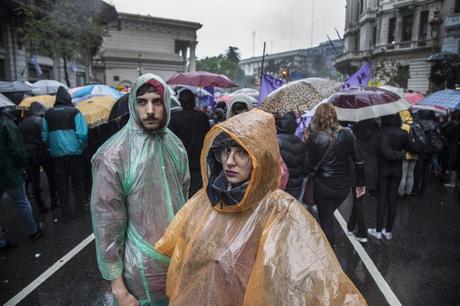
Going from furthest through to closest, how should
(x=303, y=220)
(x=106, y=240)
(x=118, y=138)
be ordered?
(x=118, y=138) → (x=106, y=240) → (x=303, y=220)

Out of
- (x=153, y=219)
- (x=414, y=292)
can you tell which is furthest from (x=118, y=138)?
(x=414, y=292)

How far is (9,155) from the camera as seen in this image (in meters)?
4.88

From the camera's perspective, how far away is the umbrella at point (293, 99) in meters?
4.23

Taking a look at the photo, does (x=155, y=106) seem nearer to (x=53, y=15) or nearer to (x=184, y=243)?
(x=184, y=243)

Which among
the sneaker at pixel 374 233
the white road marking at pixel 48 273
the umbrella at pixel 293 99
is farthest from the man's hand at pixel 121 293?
the sneaker at pixel 374 233

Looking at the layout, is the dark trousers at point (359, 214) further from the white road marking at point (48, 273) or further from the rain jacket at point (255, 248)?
the white road marking at point (48, 273)

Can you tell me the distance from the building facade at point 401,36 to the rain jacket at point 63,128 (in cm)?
3133

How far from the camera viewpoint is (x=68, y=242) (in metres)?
5.12

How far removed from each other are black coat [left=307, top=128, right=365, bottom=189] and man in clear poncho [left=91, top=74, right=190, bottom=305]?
2.48m

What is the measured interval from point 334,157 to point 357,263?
1469 millimetres

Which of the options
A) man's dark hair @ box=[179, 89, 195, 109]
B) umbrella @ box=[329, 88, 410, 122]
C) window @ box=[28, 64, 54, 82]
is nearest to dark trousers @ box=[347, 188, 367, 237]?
umbrella @ box=[329, 88, 410, 122]

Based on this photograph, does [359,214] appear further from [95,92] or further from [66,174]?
[95,92]

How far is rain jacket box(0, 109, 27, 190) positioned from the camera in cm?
485

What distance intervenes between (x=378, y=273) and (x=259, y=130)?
3516 millimetres
